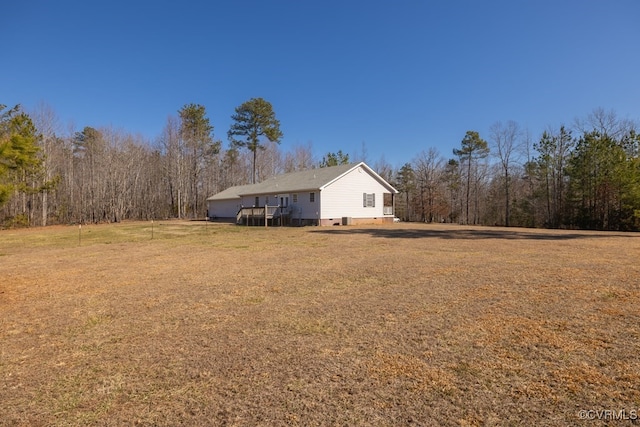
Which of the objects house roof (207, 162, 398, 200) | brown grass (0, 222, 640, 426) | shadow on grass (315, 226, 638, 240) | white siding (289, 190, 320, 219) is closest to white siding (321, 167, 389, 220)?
house roof (207, 162, 398, 200)

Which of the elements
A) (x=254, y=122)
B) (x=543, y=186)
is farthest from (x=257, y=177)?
(x=543, y=186)

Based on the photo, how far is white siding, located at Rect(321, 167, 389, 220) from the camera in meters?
26.0

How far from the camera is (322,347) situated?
3.81m

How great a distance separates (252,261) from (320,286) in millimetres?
3730

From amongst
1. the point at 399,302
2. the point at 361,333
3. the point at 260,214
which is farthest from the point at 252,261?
the point at 260,214

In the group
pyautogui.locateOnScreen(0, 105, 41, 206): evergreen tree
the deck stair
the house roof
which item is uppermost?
the house roof

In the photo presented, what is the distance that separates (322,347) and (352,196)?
79.4 ft

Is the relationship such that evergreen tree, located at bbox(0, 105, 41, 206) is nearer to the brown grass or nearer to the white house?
the brown grass

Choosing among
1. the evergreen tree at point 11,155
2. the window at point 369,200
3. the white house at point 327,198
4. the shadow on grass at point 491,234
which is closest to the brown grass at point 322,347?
the evergreen tree at point 11,155

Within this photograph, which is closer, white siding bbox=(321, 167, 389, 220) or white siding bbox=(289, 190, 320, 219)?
white siding bbox=(289, 190, 320, 219)

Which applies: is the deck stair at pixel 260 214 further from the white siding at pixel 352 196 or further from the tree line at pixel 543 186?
the tree line at pixel 543 186

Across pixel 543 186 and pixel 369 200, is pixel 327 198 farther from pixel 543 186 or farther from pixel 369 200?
pixel 543 186

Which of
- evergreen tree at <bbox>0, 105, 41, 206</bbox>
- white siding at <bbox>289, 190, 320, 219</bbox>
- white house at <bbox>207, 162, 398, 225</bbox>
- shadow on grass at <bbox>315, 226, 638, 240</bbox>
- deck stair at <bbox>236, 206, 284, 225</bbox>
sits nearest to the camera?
evergreen tree at <bbox>0, 105, 41, 206</bbox>

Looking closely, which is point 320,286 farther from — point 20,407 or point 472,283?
point 20,407
